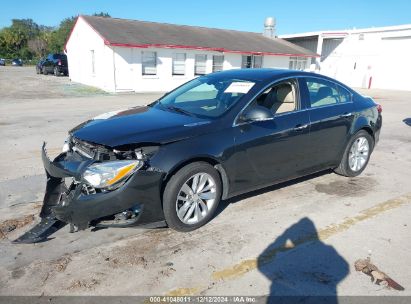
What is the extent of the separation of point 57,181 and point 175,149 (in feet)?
4.43

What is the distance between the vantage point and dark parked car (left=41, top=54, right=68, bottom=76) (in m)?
32.9

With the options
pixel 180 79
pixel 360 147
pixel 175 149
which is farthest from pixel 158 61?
pixel 175 149

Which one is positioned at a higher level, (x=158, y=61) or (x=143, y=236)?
(x=158, y=61)

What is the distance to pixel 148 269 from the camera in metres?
3.21

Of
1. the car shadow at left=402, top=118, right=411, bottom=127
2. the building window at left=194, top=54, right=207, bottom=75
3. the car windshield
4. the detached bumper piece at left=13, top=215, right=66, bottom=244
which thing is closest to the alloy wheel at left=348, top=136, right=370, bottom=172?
the car windshield

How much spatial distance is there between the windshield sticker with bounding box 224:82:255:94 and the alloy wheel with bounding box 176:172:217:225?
3.91 feet

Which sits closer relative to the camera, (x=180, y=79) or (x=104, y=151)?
(x=104, y=151)

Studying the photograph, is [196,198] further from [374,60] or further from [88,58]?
[374,60]

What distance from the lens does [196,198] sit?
152 inches

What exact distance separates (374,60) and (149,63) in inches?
757

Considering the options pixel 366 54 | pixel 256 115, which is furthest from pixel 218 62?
pixel 256 115

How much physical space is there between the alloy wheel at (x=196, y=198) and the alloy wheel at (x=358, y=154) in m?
2.77

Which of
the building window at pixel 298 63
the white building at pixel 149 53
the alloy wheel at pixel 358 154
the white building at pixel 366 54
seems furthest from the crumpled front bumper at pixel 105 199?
the white building at pixel 366 54

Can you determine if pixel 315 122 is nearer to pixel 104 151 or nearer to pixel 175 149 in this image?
pixel 175 149
